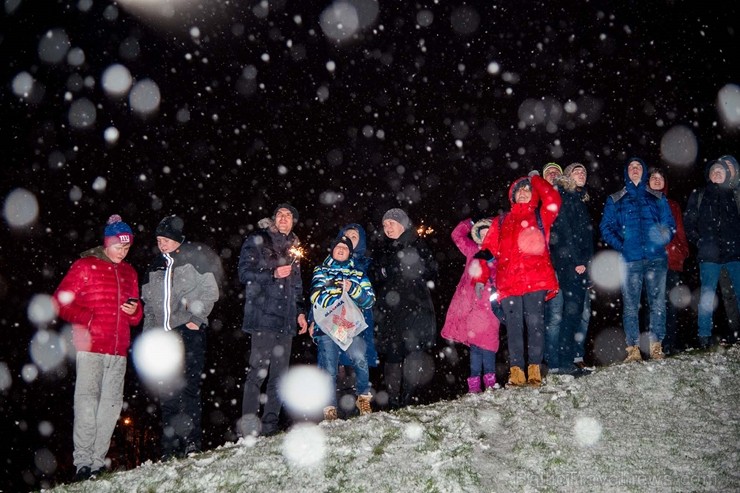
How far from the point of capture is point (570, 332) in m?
7.15

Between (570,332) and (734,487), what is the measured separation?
126 inches

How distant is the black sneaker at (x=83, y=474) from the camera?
18.2 feet

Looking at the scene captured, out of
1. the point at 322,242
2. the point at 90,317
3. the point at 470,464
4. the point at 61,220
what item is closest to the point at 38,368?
the point at 61,220

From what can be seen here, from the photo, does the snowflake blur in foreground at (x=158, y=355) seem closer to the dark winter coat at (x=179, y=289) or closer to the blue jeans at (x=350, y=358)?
the dark winter coat at (x=179, y=289)

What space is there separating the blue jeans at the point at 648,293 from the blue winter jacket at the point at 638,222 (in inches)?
4.6

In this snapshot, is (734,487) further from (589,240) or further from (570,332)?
(589,240)

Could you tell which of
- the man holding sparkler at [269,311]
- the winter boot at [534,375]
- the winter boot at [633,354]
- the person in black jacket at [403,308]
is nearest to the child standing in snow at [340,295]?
the man holding sparkler at [269,311]

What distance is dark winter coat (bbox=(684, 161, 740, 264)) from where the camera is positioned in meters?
7.71

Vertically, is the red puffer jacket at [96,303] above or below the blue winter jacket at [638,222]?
below

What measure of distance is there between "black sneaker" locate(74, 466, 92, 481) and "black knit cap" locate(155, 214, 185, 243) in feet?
8.63

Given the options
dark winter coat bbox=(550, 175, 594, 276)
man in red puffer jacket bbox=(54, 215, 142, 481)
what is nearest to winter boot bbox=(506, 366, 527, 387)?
dark winter coat bbox=(550, 175, 594, 276)

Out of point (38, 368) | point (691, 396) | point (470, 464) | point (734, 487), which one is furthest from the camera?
point (38, 368)

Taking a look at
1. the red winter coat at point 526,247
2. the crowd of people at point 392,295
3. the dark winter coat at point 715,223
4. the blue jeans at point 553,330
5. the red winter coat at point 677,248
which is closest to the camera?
the crowd of people at point 392,295

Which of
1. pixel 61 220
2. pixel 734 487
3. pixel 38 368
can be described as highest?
pixel 61 220
